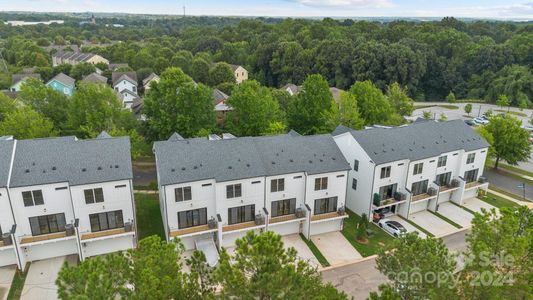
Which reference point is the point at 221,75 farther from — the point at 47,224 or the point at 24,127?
the point at 47,224

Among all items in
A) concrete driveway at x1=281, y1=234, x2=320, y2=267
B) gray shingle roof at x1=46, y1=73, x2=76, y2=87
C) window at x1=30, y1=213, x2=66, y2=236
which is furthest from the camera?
gray shingle roof at x1=46, y1=73, x2=76, y2=87

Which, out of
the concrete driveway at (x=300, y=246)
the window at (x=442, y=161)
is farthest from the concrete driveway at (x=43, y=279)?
the window at (x=442, y=161)

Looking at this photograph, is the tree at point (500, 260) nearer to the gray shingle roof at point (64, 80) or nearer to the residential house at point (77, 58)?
the gray shingle roof at point (64, 80)

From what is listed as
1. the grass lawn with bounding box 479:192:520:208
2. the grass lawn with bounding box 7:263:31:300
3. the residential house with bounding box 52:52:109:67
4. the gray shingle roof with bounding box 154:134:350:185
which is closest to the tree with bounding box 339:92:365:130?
the gray shingle roof with bounding box 154:134:350:185

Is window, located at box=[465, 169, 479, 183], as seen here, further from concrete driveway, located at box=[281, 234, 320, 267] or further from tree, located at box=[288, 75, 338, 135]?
concrete driveway, located at box=[281, 234, 320, 267]

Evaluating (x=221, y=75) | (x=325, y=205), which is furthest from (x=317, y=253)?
(x=221, y=75)

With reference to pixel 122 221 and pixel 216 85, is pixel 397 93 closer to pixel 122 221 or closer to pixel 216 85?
pixel 216 85

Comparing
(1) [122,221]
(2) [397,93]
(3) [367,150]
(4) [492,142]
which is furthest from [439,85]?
(1) [122,221]
